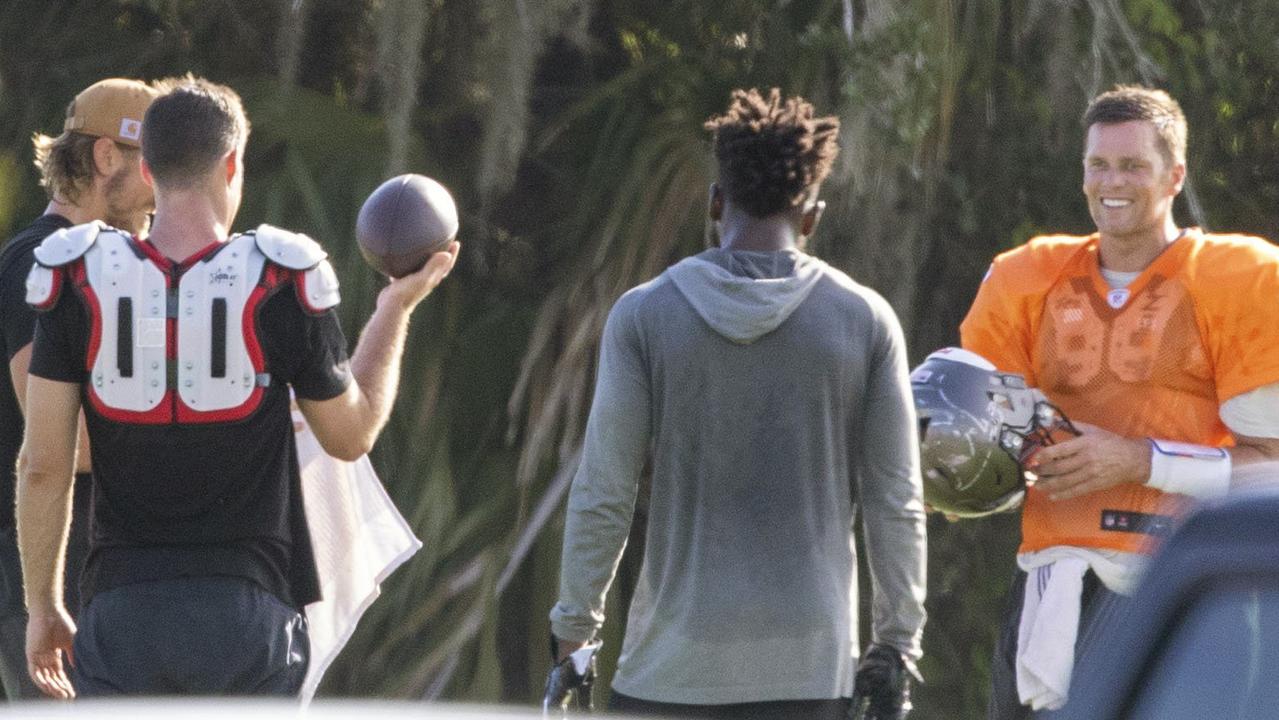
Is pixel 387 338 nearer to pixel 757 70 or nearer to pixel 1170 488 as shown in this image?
pixel 1170 488

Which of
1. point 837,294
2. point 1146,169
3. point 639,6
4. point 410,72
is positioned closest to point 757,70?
point 639,6

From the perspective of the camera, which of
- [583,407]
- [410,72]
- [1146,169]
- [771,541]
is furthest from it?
[583,407]

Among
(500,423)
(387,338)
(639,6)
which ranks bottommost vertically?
(500,423)

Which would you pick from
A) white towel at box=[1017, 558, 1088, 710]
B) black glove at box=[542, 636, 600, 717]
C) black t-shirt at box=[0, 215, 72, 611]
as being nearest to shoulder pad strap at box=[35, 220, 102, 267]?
black t-shirt at box=[0, 215, 72, 611]

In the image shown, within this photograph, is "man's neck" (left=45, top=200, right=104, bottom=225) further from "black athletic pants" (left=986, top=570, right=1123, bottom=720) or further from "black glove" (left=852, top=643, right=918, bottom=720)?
"black athletic pants" (left=986, top=570, right=1123, bottom=720)

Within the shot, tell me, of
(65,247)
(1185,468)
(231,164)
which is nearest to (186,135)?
(231,164)

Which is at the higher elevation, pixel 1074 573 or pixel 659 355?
pixel 659 355

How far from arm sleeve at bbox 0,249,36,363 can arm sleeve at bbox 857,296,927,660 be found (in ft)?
5.70

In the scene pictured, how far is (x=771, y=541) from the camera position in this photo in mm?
3906

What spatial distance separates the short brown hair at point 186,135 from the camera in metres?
3.96

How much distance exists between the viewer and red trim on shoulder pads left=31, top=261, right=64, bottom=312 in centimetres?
383

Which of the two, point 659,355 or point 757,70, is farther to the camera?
point 757,70

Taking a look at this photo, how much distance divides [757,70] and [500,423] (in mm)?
1512

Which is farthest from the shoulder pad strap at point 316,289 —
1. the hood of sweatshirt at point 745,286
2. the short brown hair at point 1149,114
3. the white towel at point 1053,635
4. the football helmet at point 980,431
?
the short brown hair at point 1149,114
